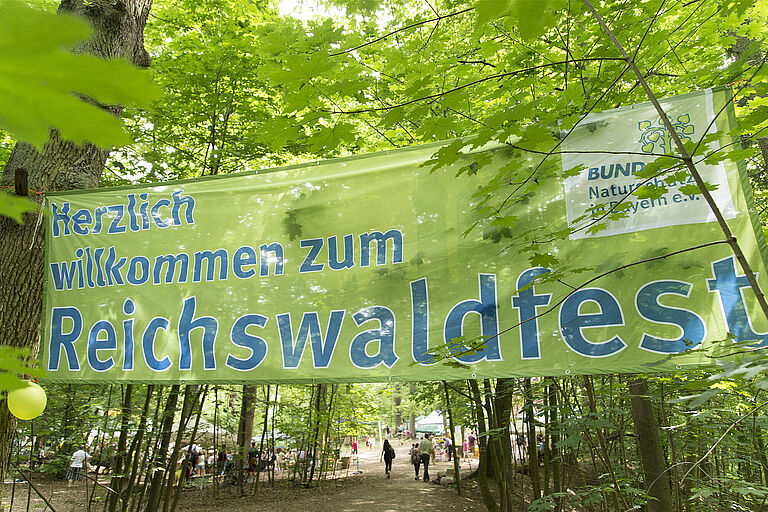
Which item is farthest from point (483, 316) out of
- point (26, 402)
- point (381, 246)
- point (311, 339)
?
point (26, 402)

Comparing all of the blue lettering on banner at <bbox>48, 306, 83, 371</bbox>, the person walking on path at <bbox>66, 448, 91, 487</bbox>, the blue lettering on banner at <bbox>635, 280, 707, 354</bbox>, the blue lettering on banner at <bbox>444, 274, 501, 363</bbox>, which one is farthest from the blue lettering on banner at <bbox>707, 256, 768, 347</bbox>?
the person walking on path at <bbox>66, 448, 91, 487</bbox>

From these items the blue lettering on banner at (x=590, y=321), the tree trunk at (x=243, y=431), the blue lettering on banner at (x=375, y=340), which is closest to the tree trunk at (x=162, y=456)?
the tree trunk at (x=243, y=431)

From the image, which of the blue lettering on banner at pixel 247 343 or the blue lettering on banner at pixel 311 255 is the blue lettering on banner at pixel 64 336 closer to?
the blue lettering on banner at pixel 247 343

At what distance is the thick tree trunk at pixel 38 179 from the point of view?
3.15 meters

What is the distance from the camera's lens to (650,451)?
359cm

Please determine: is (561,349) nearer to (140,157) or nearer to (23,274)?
(23,274)

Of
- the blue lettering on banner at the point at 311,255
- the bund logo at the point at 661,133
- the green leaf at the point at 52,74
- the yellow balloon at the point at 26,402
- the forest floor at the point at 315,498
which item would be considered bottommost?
the forest floor at the point at 315,498

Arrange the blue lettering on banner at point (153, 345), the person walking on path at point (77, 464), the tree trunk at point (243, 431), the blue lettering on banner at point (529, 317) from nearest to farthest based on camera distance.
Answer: the blue lettering on banner at point (529, 317), the blue lettering on banner at point (153, 345), the tree trunk at point (243, 431), the person walking on path at point (77, 464)

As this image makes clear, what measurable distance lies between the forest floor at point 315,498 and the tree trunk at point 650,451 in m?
5.81

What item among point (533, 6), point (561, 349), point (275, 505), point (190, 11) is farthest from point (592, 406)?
point (275, 505)

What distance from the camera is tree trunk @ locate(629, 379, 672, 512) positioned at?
3459 millimetres

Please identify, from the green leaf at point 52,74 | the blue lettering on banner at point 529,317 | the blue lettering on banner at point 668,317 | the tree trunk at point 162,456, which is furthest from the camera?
the tree trunk at point 162,456

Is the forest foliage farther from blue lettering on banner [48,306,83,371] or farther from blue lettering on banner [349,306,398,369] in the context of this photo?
blue lettering on banner [48,306,83,371]

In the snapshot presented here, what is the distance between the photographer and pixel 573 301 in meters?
2.70
